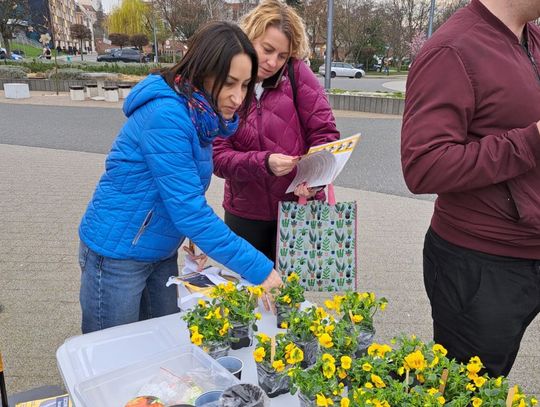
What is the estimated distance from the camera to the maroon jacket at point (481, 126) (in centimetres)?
131

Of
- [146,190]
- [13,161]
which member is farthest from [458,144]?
[13,161]

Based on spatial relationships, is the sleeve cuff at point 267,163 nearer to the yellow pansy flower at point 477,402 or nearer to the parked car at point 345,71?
the yellow pansy flower at point 477,402

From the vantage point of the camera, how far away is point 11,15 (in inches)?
1004

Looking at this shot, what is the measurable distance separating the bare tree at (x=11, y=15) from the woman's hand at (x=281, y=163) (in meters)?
27.5

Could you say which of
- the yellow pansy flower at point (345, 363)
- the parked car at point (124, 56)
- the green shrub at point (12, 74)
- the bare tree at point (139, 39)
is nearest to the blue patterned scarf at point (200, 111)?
the yellow pansy flower at point (345, 363)

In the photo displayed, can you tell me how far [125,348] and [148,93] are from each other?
31.3 inches

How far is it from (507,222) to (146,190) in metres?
1.10

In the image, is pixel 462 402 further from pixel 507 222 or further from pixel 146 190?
pixel 146 190

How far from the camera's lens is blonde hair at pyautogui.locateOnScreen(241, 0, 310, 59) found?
196cm

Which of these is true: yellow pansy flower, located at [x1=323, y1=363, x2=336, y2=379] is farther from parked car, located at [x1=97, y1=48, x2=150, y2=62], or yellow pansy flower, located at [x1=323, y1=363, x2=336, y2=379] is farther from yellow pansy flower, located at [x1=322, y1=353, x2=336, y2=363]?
parked car, located at [x1=97, y1=48, x2=150, y2=62]

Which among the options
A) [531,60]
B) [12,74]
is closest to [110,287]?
[531,60]

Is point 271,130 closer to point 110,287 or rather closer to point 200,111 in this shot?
point 200,111

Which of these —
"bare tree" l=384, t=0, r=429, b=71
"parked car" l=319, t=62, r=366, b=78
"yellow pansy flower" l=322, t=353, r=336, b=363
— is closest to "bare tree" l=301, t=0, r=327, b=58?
"parked car" l=319, t=62, r=366, b=78

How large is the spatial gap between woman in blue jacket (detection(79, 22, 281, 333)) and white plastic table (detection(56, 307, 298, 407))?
166 mm
